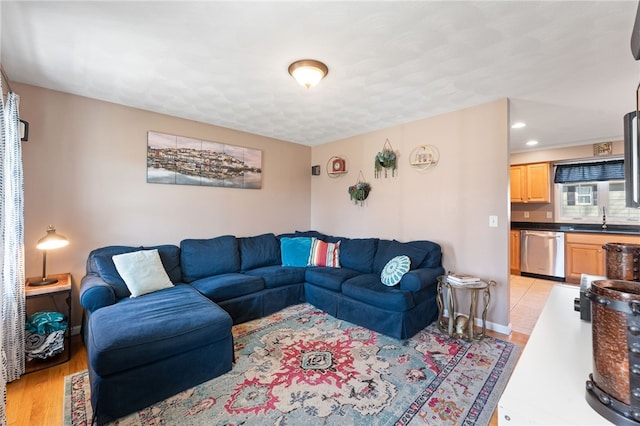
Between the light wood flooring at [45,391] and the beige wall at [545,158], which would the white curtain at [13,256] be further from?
the beige wall at [545,158]

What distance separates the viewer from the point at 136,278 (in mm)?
2604

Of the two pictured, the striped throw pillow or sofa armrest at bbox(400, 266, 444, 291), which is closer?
sofa armrest at bbox(400, 266, 444, 291)

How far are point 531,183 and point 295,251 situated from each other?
186 inches

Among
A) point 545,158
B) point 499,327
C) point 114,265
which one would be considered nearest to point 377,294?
point 499,327

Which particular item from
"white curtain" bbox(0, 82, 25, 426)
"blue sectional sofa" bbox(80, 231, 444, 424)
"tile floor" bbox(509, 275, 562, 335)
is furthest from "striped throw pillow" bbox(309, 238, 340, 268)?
"white curtain" bbox(0, 82, 25, 426)

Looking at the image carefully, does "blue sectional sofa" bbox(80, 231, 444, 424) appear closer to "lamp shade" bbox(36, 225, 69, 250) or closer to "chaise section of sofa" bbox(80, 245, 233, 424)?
"chaise section of sofa" bbox(80, 245, 233, 424)

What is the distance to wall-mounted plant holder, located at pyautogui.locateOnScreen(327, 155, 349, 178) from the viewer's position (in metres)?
4.40

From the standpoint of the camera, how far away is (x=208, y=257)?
11.0 ft

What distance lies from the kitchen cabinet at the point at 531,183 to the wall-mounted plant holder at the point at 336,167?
3130 mm

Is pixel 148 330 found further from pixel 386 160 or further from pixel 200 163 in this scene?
pixel 386 160

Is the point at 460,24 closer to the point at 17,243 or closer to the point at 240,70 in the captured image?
the point at 240,70

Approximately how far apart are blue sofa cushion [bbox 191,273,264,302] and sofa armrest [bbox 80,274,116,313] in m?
0.79

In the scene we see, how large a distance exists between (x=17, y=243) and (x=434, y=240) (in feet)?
13.1

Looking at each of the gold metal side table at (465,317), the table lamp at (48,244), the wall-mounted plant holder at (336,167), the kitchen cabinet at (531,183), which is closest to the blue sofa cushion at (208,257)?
the table lamp at (48,244)
